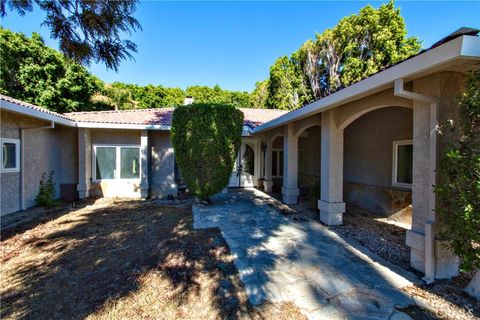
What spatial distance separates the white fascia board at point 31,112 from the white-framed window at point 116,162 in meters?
1.66

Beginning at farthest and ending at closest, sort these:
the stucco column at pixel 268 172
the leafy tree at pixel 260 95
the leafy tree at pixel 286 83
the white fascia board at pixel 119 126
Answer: the leafy tree at pixel 260 95
the leafy tree at pixel 286 83
the stucco column at pixel 268 172
the white fascia board at pixel 119 126

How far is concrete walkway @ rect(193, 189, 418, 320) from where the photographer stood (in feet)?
9.80

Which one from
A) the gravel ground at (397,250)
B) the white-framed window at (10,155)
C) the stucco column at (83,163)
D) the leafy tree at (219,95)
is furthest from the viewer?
the leafy tree at (219,95)

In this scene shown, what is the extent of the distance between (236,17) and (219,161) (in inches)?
294

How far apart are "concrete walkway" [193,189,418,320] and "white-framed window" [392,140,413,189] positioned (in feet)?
10.3

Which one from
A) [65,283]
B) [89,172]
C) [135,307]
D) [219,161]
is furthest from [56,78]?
[135,307]

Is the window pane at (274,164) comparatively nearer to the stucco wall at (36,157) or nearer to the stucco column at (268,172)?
the stucco column at (268,172)

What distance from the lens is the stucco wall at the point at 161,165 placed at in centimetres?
1050

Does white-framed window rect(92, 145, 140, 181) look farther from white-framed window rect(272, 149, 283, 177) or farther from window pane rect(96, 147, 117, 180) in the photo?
white-framed window rect(272, 149, 283, 177)

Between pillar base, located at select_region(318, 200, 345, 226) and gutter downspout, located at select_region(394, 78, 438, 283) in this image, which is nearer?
gutter downspout, located at select_region(394, 78, 438, 283)

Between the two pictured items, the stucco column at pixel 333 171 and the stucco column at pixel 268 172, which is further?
the stucco column at pixel 268 172

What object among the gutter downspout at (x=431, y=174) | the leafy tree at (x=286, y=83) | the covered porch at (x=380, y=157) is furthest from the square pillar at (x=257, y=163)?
the leafy tree at (x=286, y=83)

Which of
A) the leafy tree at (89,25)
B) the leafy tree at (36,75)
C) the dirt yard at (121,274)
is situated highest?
the leafy tree at (36,75)

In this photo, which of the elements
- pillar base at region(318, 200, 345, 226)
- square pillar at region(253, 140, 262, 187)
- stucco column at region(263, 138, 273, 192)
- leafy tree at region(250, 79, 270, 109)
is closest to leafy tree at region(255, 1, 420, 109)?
leafy tree at region(250, 79, 270, 109)
